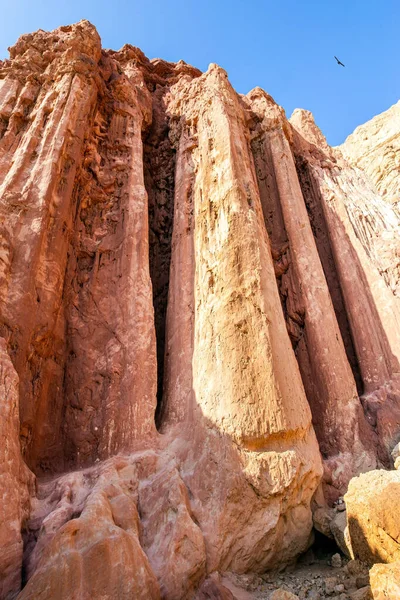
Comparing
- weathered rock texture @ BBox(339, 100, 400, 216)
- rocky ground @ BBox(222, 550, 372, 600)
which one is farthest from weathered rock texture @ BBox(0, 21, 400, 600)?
weathered rock texture @ BBox(339, 100, 400, 216)

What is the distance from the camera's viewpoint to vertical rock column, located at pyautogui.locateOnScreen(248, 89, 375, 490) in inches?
247

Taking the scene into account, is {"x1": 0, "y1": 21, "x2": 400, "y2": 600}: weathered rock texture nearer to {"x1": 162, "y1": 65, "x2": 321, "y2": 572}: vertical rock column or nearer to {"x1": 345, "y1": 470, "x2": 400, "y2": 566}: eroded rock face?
{"x1": 162, "y1": 65, "x2": 321, "y2": 572}: vertical rock column

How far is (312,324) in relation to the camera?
7.46 metres

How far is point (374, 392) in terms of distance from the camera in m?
7.04

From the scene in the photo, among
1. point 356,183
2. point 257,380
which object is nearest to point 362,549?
point 257,380

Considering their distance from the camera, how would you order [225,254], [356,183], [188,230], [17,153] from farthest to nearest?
[356,183] → [188,230] → [17,153] → [225,254]

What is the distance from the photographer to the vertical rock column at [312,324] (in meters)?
6.28

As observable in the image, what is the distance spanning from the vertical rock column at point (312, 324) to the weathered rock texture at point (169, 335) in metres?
0.04

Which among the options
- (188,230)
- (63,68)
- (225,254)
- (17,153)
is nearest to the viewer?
(225,254)

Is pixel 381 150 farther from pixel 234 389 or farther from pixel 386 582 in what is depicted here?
pixel 386 582

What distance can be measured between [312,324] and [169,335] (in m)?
2.89

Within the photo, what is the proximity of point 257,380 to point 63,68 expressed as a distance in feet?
30.1

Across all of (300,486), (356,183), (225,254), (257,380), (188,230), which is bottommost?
(300,486)

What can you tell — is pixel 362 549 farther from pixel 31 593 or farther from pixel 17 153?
pixel 17 153
